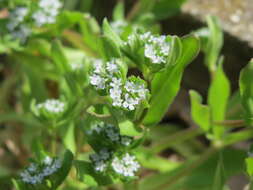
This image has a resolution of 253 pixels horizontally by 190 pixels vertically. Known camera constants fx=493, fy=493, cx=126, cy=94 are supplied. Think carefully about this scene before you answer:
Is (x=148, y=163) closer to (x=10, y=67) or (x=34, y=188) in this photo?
(x=34, y=188)

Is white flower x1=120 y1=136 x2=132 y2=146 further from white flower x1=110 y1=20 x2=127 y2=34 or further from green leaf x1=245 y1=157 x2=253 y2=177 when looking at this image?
white flower x1=110 y1=20 x2=127 y2=34

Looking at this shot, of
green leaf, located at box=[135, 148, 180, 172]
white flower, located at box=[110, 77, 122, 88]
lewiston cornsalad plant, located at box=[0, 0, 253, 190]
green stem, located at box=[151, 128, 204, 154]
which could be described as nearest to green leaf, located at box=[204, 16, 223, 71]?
lewiston cornsalad plant, located at box=[0, 0, 253, 190]

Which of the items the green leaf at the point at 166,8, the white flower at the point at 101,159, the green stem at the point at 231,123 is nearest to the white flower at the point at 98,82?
the white flower at the point at 101,159

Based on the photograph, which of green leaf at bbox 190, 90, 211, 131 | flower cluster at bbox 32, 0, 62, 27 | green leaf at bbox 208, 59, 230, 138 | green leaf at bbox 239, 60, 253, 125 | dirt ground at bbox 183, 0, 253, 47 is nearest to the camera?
green leaf at bbox 239, 60, 253, 125

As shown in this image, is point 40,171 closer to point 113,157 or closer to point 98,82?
point 113,157

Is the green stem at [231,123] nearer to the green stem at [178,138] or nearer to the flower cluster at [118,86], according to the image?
the green stem at [178,138]

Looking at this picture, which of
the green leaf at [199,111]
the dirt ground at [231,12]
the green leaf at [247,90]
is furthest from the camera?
the dirt ground at [231,12]

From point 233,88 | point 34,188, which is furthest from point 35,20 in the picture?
point 233,88
